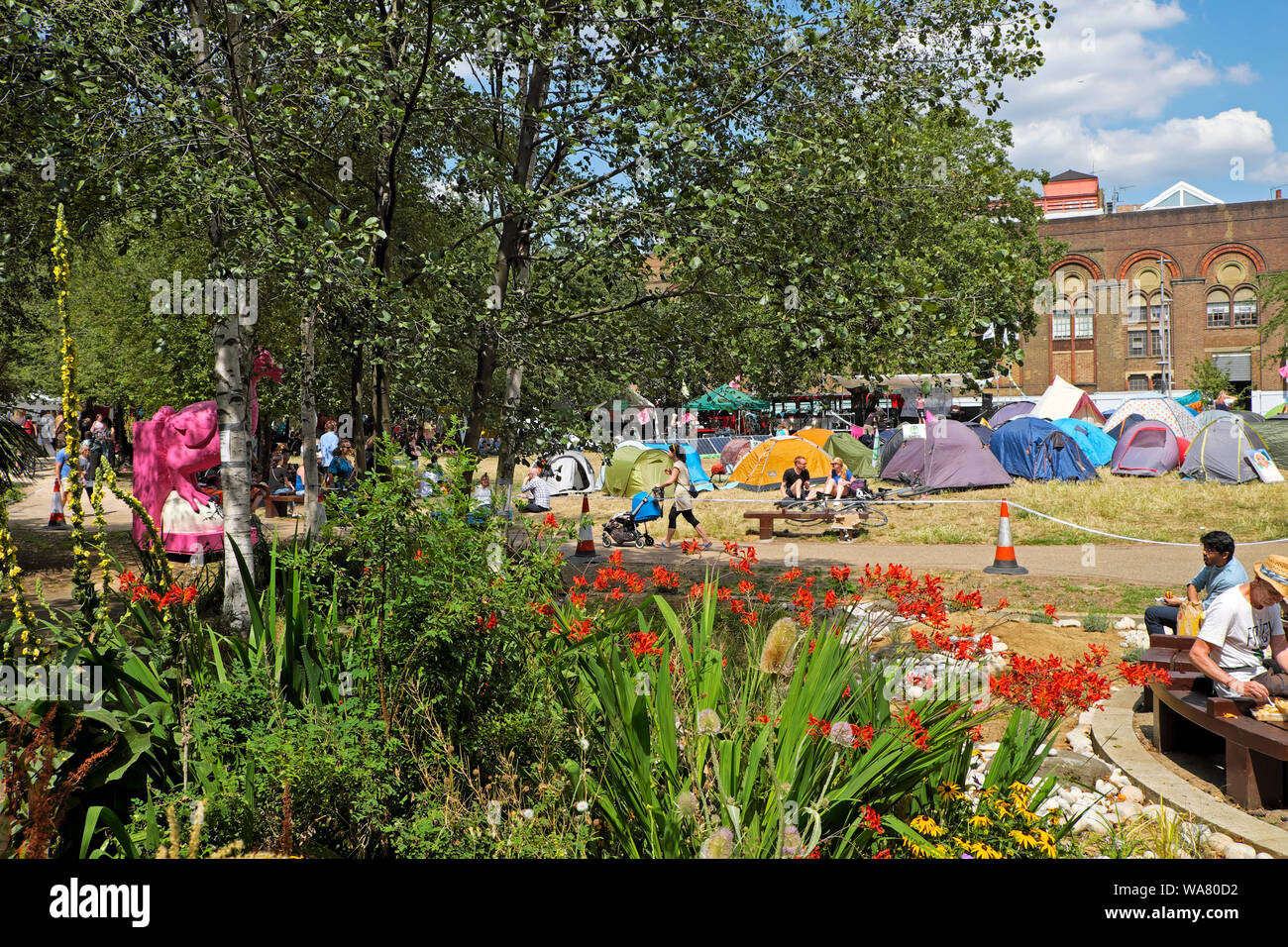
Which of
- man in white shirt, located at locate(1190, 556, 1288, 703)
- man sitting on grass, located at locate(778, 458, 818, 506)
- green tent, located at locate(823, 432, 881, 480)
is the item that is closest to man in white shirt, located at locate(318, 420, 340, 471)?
man sitting on grass, located at locate(778, 458, 818, 506)

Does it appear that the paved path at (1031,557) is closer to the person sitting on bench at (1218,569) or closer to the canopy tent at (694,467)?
the person sitting on bench at (1218,569)

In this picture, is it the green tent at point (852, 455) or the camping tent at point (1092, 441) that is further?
the green tent at point (852, 455)

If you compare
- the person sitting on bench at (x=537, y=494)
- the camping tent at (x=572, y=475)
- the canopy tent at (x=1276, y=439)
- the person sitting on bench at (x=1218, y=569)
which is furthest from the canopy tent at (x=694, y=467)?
the person sitting on bench at (x=1218, y=569)

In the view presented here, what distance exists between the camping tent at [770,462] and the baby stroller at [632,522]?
8.20 metres

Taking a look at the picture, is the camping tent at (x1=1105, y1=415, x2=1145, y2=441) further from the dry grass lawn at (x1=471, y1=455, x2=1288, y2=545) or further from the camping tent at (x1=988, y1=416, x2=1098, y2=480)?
the dry grass lawn at (x1=471, y1=455, x2=1288, y2=545)

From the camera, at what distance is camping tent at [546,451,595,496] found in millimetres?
24297

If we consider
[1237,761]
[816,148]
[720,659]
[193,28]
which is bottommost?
[1237,761]

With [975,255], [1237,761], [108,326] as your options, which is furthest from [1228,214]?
[1237,761]

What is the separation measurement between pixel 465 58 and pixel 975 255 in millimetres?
22225

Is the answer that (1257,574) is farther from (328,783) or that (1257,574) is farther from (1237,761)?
(328,783)

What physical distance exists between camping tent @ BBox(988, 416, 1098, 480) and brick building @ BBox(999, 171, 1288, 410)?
3685cm

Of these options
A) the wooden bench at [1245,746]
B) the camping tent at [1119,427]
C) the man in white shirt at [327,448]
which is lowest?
the wooden bench at [1245,746]

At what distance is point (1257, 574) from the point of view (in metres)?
5.88

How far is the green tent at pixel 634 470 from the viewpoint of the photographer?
2270cm
